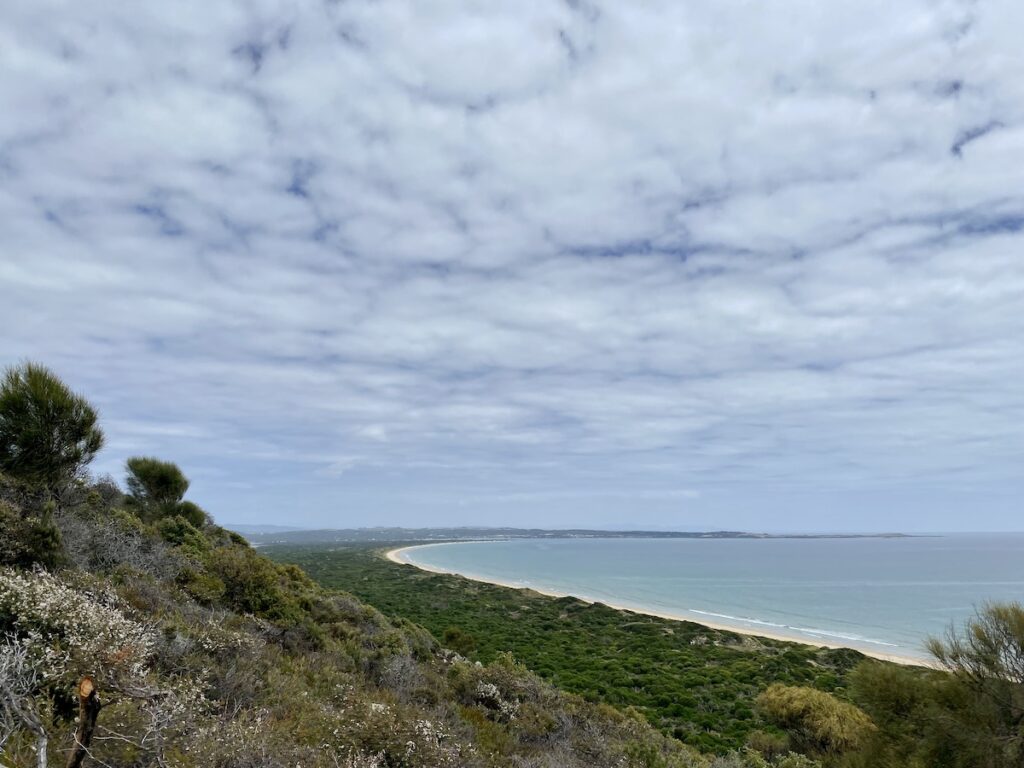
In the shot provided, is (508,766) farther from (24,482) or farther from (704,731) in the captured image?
(704,731)

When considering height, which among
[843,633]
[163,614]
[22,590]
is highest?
[22,590]

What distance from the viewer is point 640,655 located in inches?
1187

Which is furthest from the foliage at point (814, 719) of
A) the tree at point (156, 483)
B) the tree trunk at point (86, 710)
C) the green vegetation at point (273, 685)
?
the tree at point (156, 483)

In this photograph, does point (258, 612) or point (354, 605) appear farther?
point (354, 605)

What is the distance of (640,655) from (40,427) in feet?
88.1

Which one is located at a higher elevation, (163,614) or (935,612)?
(163,614)

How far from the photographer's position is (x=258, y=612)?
12.5m

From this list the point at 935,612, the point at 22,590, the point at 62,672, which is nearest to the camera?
the point at 62,672

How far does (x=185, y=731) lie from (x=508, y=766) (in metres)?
4.02

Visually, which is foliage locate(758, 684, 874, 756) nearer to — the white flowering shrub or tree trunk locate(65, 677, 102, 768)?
the white flowering shrub

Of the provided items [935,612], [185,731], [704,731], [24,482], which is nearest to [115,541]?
[24,482]

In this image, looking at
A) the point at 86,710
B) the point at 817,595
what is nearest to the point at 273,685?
the point at 86,710

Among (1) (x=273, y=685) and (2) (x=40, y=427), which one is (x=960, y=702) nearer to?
(1) (x=273, y=685)

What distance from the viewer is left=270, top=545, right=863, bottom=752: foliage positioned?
20578 millimetres
